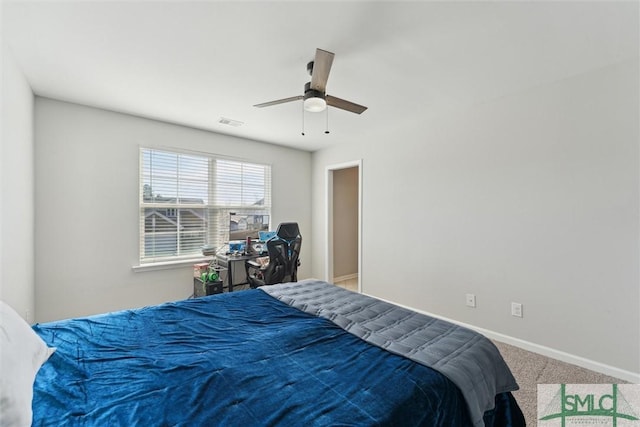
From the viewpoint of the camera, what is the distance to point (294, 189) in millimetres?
4965

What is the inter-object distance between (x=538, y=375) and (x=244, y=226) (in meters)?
3.47

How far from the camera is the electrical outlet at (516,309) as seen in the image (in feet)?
8.84

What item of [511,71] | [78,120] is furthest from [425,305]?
[78,120]

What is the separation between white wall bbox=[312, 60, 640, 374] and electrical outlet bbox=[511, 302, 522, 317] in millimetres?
44

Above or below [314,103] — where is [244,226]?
below

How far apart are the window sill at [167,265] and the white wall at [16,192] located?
909mm

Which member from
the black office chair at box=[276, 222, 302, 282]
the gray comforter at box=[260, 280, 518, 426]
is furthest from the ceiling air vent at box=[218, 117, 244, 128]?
the gray comforter at box=[260, 280, 518, 426]

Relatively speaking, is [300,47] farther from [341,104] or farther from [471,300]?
[471,300]

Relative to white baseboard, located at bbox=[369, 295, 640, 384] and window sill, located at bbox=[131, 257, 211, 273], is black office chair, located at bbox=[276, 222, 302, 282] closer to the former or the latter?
window sill, located at bbox=[131, 257, 211, 273]

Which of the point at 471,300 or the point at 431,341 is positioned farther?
the point at 471,300

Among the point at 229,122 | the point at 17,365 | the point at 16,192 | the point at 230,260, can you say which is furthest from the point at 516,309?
the point at 16,192

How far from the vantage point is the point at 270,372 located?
1.18 metres

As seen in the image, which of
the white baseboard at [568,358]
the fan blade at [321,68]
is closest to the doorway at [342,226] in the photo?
the white baseboard at [568,358]

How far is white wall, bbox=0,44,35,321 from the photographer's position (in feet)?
6.38
